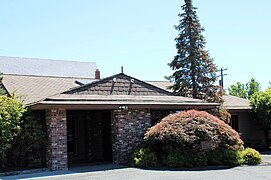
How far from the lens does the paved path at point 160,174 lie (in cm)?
1010

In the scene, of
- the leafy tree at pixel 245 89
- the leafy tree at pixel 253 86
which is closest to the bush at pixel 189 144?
the leafy tree at pixel 245 89

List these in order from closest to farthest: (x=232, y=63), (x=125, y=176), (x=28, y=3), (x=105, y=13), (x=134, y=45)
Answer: (x=125, y=176)
(x=28, y=3)
(x=105, y=13)
(x=134, y=45)
(x=232, y=63)

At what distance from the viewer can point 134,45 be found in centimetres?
1997

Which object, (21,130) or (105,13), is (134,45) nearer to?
(105,13)

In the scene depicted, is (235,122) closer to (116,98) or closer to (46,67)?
(116,98)

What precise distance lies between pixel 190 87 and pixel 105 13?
7571 millimetres

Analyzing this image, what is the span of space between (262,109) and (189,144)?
33.2ft

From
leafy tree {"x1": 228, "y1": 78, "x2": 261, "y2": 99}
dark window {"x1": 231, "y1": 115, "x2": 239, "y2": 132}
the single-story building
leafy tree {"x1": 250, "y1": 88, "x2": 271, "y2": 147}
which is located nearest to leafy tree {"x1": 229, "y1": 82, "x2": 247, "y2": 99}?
leafy tree {"x1": 228, "y1": 78, "x2": 261, "y2": 99}

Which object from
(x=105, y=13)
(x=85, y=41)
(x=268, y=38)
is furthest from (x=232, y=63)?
(x=105, y=13)

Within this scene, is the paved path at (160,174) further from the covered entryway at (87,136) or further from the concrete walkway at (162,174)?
the covered entryway at (87,136)

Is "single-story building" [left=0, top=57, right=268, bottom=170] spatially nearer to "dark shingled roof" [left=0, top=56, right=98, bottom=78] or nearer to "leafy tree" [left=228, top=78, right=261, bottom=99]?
"dark shingled roof" [left=0, top=56, right=98, bottom=78]

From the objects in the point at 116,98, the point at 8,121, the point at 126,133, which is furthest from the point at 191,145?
the point at 8,121

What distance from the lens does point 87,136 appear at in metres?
16.5

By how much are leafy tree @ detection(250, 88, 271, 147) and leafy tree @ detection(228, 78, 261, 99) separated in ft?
150
